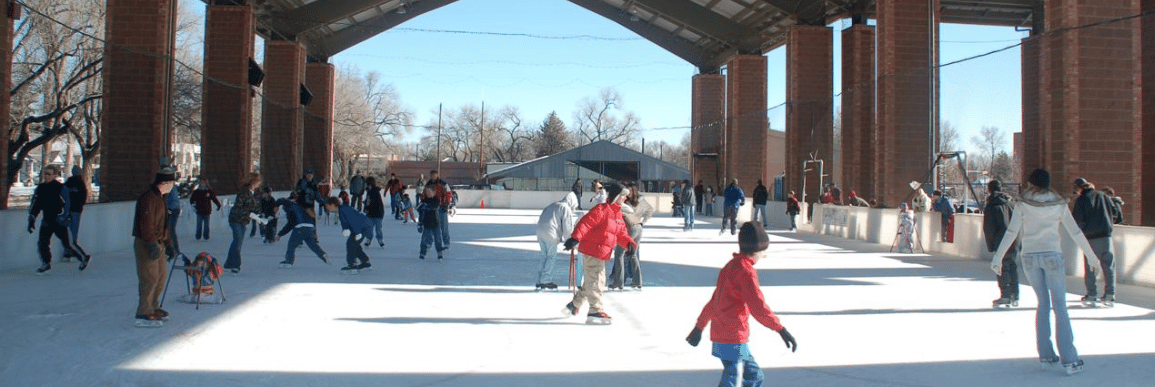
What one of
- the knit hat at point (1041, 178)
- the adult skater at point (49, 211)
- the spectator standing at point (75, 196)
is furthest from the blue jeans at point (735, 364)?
the spectator standing at point (75, 196)

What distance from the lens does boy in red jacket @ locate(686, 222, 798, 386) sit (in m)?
4.81

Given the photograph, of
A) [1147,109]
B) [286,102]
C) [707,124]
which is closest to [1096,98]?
[1147,109]

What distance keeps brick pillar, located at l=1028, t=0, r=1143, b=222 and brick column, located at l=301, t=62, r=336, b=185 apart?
2960cm

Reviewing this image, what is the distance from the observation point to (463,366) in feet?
21.8

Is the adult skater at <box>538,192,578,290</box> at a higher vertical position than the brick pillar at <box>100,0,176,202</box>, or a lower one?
lower

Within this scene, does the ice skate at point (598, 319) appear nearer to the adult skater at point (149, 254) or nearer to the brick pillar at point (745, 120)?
the adult skater at point (149, 254)

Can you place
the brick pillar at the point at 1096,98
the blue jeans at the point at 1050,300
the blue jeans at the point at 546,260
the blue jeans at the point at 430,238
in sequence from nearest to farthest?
the blue jeans at the point at 1050,300
the blue jeans at the point at 546,260
the blue jeans at the point at 430,238
the brick pillar at the point at 1096,98

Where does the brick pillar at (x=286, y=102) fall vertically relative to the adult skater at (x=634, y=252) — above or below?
above

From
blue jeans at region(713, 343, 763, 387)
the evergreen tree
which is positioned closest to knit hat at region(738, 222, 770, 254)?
blue jeans at region(713, 343, 763, 387)

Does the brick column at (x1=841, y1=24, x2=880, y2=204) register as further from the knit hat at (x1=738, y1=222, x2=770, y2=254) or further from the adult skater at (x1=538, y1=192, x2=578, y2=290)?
the knit hat at (x1=738, y1=222, x2=770, y2=254)

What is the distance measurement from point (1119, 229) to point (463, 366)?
34.8ft

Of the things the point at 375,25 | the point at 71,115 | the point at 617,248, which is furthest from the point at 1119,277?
the point at 71,115

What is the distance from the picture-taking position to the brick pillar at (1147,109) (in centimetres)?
1917

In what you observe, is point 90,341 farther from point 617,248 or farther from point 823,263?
point 823,263
